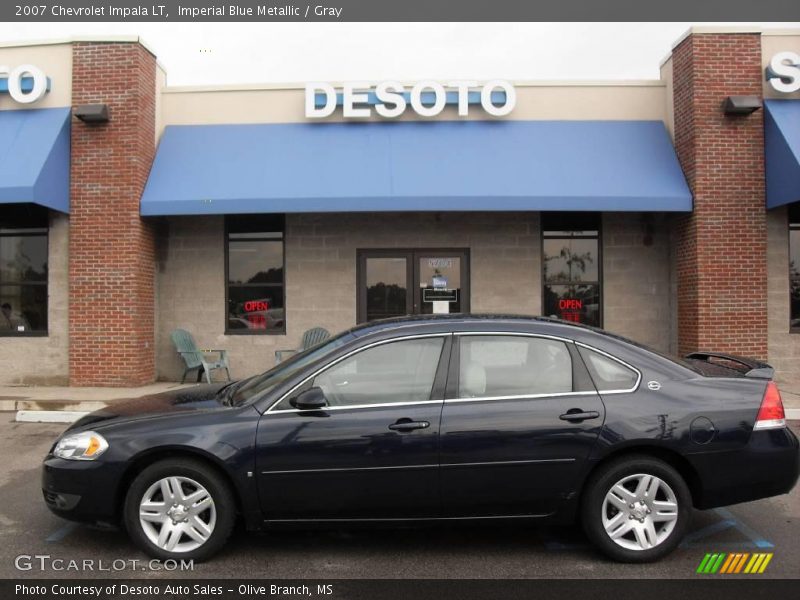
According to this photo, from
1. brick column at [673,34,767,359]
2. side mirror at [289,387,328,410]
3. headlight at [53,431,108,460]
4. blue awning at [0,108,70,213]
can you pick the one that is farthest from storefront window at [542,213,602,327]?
headlight at [53,431,108,460]

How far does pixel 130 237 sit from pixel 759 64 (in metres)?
10.4

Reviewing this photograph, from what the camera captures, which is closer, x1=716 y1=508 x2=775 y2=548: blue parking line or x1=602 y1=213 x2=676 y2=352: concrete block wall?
x1=716 y1=508 x2=775 y2=548: blue parking line

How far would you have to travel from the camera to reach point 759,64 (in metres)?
10.2

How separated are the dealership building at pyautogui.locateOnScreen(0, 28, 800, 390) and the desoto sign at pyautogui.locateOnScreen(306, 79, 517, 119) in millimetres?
35

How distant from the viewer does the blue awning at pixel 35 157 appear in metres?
9.18

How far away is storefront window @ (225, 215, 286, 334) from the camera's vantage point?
11.1 m

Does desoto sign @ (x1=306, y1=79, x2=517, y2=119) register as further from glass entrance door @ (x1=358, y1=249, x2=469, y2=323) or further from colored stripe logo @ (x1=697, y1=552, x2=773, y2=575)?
colored stripe logo @ (x1=697, y1=552, x2=773, y2=575)

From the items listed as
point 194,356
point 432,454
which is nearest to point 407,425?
point 432,454

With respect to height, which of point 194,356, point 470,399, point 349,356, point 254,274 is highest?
point 254,274

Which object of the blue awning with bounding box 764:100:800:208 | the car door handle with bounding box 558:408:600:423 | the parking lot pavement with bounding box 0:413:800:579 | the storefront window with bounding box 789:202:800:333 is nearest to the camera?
the parking lot pavement with bounding box 0:413:800:579

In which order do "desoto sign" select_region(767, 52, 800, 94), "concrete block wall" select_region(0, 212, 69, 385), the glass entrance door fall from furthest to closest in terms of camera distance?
1. the glass entrance door
2. "concrete block wall" select_region(0, 212, 69, 385)
3. "desoto sign" select_region(767, 52, 800, 94)

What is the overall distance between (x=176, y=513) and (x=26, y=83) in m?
9.16

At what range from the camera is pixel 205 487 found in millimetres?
3932

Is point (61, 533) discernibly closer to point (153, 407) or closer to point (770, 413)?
point (153, 407)
